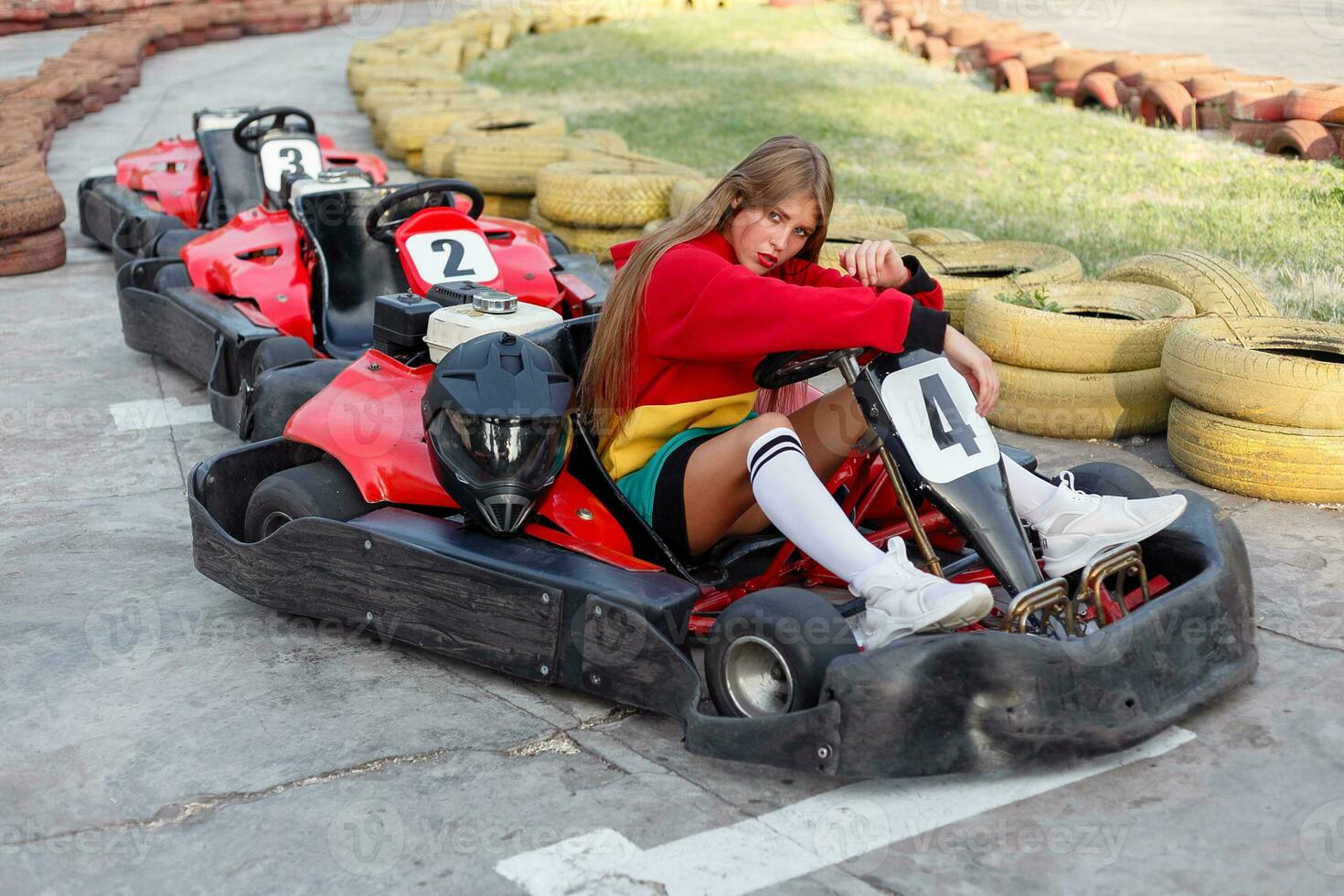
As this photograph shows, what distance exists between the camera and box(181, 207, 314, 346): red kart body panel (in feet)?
15.3

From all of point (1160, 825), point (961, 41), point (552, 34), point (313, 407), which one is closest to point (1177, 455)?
point (1160, 825)

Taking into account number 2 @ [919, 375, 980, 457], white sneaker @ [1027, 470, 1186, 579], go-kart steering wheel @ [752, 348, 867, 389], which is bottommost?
white sneaker @ [1027, 470, 1186, 579]

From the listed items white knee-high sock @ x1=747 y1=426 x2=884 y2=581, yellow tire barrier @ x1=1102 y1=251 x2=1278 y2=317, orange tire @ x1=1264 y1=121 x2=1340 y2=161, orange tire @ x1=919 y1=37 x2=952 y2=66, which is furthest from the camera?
orange tire @ x1=919 y1=37 x2=952 y2=66

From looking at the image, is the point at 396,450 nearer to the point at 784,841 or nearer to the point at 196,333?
the point at 784,841

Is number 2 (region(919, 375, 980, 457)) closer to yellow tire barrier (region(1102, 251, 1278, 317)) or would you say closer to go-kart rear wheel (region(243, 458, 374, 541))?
go-kart rear wheel (region(243, 458, 374, 541))

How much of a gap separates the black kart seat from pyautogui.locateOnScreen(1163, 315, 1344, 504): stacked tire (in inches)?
152

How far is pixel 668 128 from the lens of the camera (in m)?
10.0

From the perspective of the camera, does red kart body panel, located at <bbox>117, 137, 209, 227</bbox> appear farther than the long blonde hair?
Yes

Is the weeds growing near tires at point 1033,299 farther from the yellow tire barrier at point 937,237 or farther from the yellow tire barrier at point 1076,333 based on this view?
the yellow tire barrier at point 937,237

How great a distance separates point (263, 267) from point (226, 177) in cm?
157

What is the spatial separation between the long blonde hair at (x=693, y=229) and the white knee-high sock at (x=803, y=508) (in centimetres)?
34

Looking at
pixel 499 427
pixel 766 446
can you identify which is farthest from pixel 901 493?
pixel 499 427

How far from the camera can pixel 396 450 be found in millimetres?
3021

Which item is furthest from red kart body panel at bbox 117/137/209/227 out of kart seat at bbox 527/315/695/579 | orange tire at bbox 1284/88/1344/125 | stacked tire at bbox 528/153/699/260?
orange tire at bbox 1284/88/1344/125
